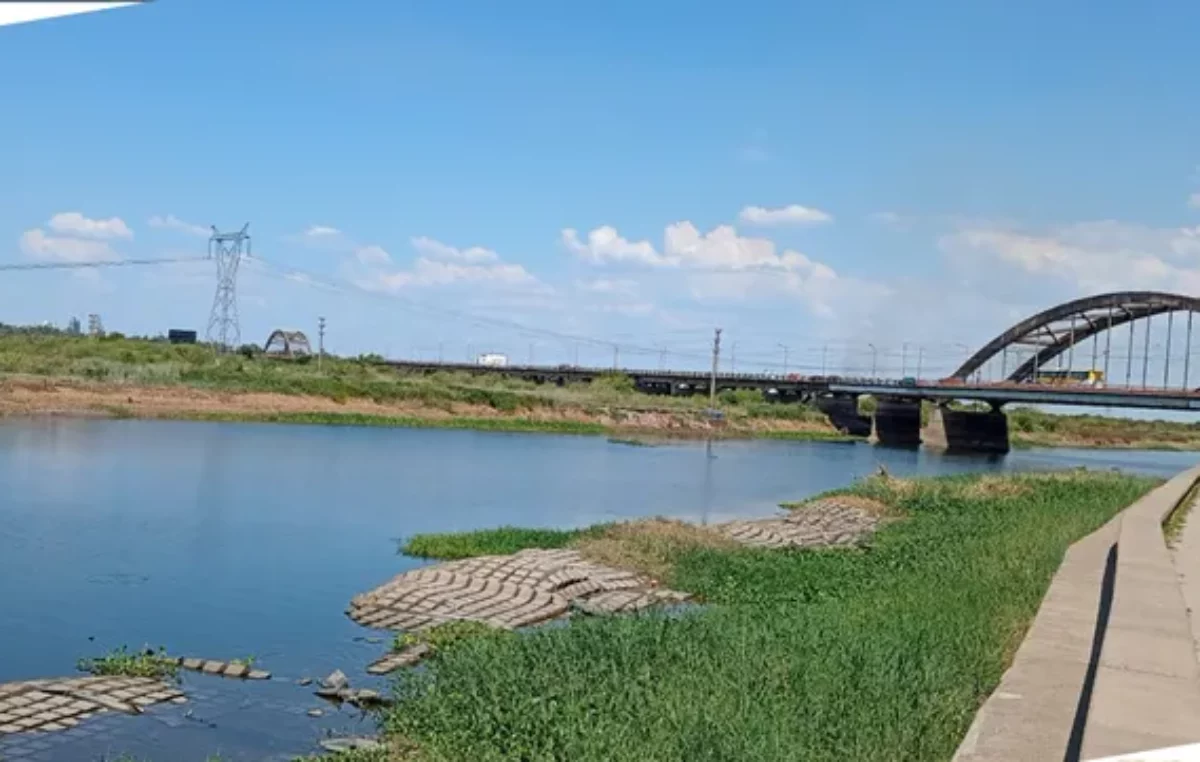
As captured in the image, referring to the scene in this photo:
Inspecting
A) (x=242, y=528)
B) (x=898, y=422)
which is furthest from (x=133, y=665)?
(x=898, y=422)

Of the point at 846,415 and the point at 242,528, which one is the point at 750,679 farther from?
the point at 846,415

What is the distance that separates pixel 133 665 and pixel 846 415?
292 feet

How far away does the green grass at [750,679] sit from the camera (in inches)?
283

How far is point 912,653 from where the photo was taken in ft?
29.8

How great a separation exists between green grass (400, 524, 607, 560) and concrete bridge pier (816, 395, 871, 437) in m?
77.2

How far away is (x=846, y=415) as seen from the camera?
9656cm

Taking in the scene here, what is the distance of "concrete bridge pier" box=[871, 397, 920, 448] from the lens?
291 ft

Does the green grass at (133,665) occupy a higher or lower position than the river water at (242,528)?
higher

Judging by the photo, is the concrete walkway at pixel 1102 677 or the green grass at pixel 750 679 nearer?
the concrete walkway at pixel 1102 677

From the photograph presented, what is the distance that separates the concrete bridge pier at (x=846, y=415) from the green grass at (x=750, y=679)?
269 feet

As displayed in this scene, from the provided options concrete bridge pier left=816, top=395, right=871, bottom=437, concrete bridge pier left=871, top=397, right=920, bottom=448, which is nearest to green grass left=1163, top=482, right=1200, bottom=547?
concrete bridge pier left=871, top=397, right=920, bottom=448

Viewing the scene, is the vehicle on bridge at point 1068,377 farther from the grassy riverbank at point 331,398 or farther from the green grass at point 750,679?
the green grass at point 750,679

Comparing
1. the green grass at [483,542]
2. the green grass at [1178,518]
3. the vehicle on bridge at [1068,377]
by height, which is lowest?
the green grass at [483,542]

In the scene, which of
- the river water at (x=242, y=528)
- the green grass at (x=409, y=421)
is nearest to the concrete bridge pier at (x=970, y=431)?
the green grass at (x=409, y=421)
